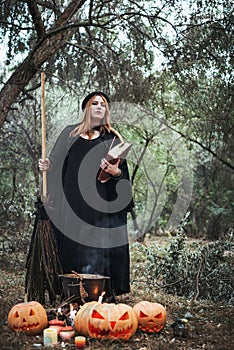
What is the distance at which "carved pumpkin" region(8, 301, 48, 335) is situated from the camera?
3203 mm

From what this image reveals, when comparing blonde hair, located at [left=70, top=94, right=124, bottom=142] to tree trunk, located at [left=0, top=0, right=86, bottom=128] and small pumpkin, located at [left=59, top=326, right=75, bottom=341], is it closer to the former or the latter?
tree trunk, located at [left=0, top=0, right=86, bottom=128]

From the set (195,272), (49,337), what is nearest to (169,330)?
(49,337)

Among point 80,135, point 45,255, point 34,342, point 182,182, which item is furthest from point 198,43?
point 182,182

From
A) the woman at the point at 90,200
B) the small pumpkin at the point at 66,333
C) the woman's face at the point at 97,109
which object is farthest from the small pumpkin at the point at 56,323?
the woman's face at the point at 97,109

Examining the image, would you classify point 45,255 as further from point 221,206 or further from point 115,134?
point 221,206

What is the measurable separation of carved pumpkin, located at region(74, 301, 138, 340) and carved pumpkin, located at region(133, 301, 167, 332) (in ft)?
0.56

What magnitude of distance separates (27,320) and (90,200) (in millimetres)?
1108

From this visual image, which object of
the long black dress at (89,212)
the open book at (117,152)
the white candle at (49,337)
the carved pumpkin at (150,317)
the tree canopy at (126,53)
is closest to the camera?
the white candle at (49,337)

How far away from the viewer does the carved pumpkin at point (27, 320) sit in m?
3.20

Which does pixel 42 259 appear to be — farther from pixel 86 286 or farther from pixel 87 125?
pixel 87 125

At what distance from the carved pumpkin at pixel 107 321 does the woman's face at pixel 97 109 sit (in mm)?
1567

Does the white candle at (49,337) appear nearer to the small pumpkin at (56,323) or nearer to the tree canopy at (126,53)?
the small pumpkin at (56,323)

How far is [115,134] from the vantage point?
4.10m

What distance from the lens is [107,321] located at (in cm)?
306
